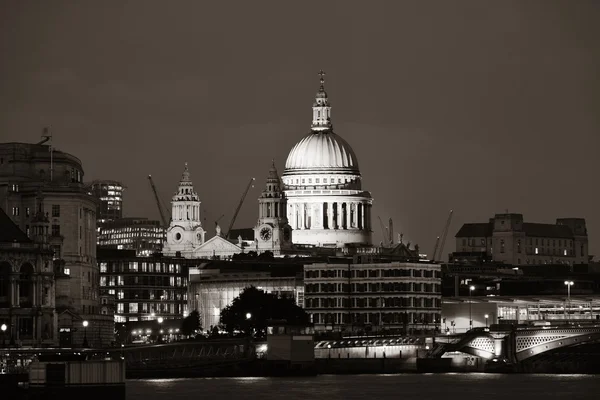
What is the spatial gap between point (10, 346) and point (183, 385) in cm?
1559

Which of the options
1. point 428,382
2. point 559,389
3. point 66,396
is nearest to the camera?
point 66,396

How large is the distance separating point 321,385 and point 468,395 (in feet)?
56.3

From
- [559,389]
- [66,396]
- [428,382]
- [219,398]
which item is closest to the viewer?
[66,396]

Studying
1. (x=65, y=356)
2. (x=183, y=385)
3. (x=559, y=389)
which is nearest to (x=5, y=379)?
(x=65, y=356)

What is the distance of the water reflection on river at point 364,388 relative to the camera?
170 meters

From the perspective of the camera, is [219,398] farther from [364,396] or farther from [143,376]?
[143,376]

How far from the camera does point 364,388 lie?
7151 inches

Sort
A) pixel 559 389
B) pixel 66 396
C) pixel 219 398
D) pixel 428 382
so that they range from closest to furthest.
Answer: pixel 66 396
pixel 219 398
pixel 559 389
pixel 428 382

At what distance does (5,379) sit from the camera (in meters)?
151

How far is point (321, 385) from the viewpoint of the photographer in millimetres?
185750

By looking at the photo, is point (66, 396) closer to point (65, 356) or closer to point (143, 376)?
point (65, 356)

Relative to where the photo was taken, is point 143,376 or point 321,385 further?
point 143,376

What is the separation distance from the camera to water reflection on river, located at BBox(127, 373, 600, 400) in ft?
559

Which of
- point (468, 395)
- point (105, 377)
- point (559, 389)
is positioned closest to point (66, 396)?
point (105, 377)
